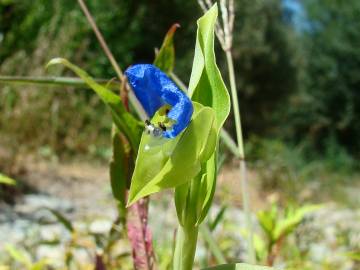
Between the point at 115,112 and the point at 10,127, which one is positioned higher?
the point at 10,127

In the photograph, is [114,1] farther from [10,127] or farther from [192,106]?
[192,106]

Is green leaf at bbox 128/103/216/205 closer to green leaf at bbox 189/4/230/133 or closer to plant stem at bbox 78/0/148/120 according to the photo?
green leaf at bbox 189/4/230/133

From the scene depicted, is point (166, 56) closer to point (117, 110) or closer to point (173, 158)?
point (117, 110)

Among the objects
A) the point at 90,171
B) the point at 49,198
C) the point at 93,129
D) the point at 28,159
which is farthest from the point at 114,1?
the point at 49,198

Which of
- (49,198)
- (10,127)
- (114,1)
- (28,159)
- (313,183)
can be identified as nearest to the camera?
(49,198)

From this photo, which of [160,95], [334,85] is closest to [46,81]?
[160,95]

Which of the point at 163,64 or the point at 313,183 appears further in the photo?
the point at 313,183
